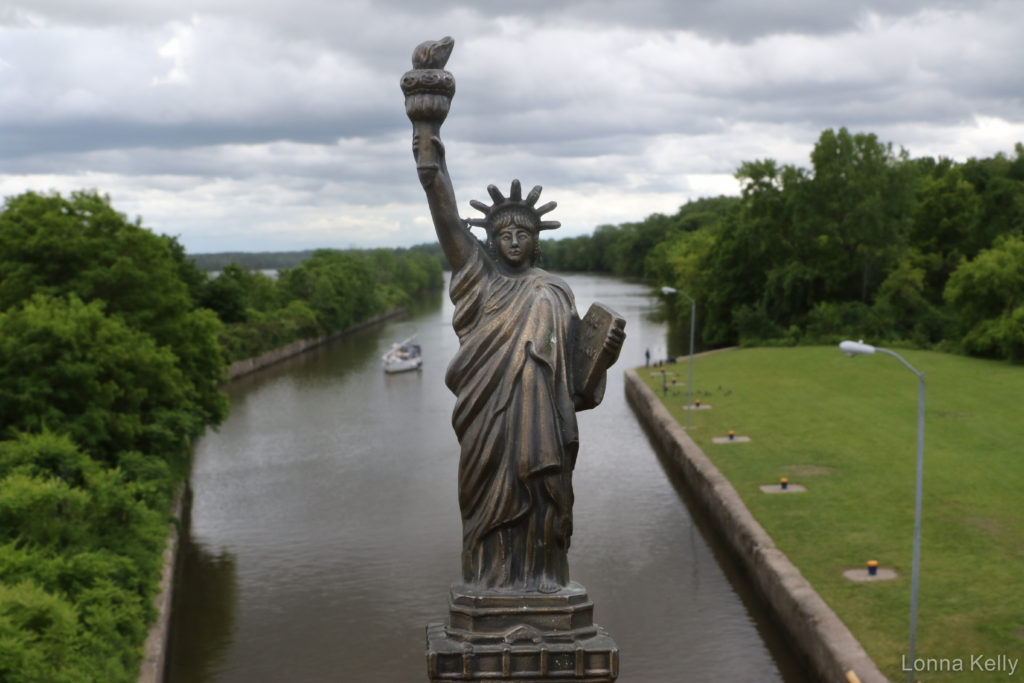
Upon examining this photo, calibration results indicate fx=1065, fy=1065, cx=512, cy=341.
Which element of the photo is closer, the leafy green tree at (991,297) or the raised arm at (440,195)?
the raised arm at (440,195)

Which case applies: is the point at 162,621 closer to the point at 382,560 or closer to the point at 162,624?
the point at 162,624

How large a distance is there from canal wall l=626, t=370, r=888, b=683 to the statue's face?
1273 cm

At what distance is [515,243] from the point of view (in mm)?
7211

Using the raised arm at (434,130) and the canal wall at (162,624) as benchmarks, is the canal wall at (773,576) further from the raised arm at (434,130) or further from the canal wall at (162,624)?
the raised arm at (434,130)

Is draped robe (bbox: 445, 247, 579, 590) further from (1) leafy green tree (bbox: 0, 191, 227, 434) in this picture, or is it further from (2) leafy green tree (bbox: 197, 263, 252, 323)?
(2) leafy green tree (bbox: 197, 263, 252, 323)

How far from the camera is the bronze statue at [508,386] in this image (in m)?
6.67

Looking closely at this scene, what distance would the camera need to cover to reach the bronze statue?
263 inches

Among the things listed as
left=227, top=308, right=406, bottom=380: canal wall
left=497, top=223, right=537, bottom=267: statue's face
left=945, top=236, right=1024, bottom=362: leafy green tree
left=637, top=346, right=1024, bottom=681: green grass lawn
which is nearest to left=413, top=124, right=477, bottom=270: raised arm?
left=497, top=223, right=537, bottom=267: statue's face

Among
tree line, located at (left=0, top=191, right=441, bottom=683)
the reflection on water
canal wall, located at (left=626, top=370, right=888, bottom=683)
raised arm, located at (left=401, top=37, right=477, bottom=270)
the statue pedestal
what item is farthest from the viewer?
the reflection on water

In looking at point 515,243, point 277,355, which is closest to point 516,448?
point 515,243

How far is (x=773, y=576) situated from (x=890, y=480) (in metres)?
8.19

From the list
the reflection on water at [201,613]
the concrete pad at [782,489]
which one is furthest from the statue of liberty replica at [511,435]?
the concrete pad at [782,489]

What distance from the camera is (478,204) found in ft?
23.7

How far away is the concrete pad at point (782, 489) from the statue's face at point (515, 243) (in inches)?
918
